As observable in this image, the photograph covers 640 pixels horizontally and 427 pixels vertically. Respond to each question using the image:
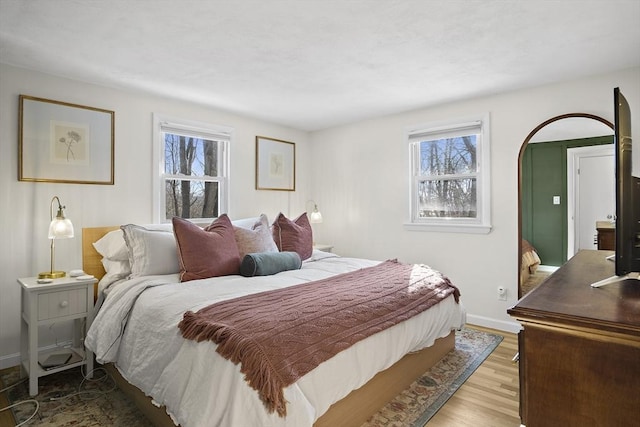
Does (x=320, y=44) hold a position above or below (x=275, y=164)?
above

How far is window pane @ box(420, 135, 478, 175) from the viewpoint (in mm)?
3828

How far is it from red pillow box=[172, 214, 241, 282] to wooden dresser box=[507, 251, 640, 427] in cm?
218

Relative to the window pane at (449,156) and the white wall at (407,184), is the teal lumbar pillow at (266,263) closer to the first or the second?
the white wall at (407,184)

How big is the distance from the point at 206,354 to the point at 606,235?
10.3 feet

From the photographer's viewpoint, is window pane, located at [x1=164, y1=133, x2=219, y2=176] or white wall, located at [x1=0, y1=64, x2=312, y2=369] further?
window pane, located at [x1=164, y1=133, x2=219, y2=176]

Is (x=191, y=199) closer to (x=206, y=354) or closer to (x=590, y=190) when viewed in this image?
(x=206, y=354)

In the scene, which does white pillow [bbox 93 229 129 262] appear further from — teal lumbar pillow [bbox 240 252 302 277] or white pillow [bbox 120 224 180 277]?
teal lumbar pillow [bbox 240 252 302 277]

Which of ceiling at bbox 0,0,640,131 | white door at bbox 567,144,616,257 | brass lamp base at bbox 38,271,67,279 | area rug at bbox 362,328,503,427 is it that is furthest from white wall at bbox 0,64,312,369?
white door at bbox 567,144,616,257

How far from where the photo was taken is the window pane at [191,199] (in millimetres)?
3721

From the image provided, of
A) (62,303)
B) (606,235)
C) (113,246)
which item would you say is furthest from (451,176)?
(62,303)

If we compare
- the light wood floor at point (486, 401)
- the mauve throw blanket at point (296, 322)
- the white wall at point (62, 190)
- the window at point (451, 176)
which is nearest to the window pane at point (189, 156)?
the white wall at point (62, 190)

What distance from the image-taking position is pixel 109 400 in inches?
89.5

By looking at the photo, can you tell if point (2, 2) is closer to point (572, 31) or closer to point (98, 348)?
point (98, 348)

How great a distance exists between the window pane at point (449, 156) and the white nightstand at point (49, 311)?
3.51 metres
